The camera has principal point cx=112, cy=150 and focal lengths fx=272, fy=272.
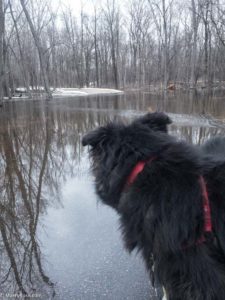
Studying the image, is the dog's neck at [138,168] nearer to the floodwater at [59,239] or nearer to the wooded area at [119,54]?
the floodwater at [59,239]

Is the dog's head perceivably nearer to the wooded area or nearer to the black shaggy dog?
the black shaggy dog

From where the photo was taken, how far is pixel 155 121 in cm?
205

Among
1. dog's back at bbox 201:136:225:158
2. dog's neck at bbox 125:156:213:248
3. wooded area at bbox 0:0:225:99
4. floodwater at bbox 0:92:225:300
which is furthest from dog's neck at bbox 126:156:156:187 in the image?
wooded area at bbox 0:0:225:99

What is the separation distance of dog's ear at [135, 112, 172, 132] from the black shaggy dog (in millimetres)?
70

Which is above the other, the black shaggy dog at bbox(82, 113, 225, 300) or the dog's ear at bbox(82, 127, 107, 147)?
the dog's ear at bbox(82, 127, 107, 147)

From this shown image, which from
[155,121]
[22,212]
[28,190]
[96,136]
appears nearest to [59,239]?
[22,212]

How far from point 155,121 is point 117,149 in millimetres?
420

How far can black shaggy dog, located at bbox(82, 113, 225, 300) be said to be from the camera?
178cm

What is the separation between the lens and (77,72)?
5284 centimetres

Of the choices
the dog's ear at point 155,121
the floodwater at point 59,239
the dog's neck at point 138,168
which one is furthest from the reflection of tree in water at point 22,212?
the dog's ear at point 155,121

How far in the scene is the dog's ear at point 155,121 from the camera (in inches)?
79.5

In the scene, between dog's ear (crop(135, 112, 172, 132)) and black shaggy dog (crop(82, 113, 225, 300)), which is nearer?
black shaggy dog (crop(82, 113, 225, 300))

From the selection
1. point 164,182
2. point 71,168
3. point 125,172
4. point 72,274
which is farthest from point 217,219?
point 71,168

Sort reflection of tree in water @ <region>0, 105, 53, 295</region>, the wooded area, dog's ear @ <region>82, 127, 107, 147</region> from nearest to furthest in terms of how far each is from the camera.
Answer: dog's ear @ <region>82, 127, 107, 147</region> < reflection of tree in water @ <region>0, 105, 53, 295</region> < the wooded area
